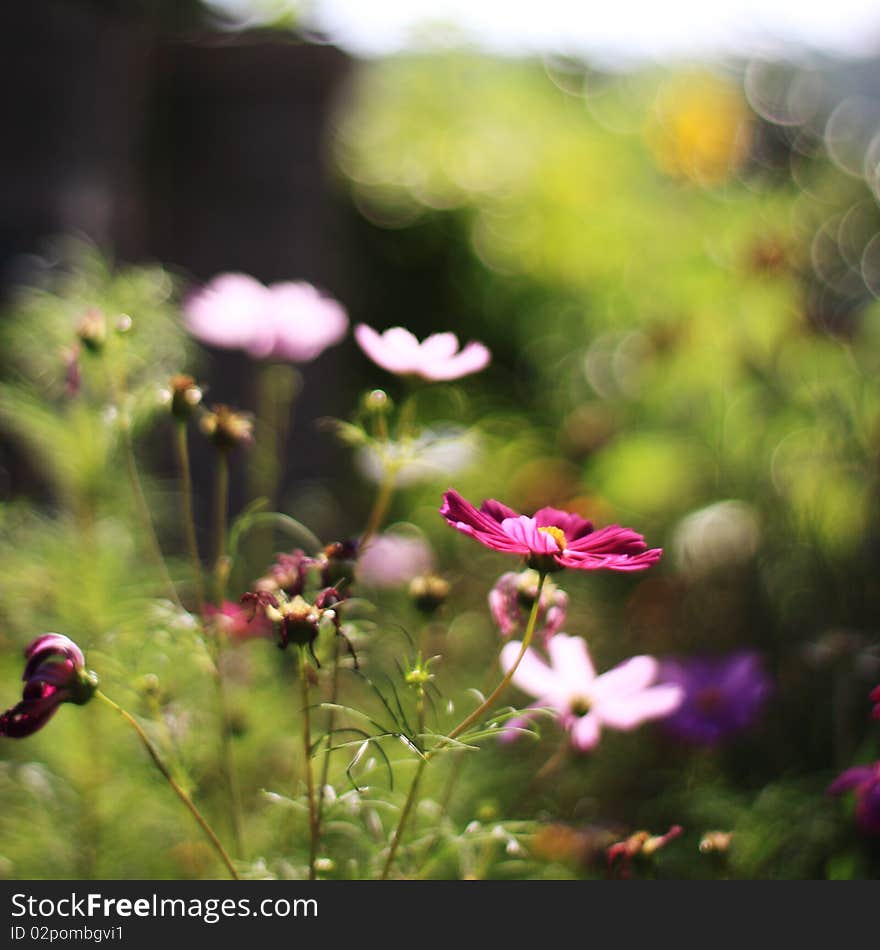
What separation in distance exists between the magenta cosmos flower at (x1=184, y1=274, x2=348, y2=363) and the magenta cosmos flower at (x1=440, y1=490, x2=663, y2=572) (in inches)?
9.7

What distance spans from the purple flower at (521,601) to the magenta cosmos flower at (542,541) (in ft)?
0.17

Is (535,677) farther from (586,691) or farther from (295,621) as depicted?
(295,621)

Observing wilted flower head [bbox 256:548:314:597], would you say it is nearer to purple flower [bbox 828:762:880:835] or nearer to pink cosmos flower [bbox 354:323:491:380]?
pink cosmos flower [bbox 354:323:491:380]

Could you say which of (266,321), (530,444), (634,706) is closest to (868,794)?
(634,706)

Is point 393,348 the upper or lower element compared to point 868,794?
upper

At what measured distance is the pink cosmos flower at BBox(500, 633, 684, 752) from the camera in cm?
54

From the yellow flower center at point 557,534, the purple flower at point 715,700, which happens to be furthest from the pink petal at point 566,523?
the purple flower at point 715,700

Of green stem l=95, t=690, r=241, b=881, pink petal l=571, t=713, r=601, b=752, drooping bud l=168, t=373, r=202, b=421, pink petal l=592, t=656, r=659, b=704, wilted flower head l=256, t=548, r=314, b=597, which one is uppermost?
drooping bud l=168, t=373, r=202, b=421

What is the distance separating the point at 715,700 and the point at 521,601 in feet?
1.21

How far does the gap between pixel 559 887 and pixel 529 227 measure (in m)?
1.83

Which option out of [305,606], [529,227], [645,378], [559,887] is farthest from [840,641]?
[529,227]

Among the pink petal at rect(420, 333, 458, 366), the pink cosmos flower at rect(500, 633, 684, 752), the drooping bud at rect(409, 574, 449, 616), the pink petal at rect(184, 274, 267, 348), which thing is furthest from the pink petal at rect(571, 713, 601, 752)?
the pink petal at rect(184, 274, 267, 348)

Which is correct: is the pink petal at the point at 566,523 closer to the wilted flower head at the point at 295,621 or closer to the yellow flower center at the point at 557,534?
the yellow flower center at the point at 557,534

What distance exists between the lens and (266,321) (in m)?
0.66
